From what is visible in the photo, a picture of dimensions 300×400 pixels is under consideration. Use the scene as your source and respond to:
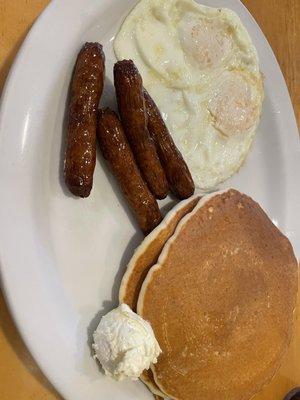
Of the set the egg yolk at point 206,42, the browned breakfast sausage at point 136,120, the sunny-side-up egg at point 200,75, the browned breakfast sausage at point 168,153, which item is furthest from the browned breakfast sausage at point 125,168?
the egg yolk at point 206,42

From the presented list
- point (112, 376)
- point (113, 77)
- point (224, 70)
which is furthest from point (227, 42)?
point (112, 376)

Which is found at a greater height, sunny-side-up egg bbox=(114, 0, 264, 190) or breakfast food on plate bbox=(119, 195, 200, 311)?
sunny-side-up egg bbox=(114, 0, 264, 190)

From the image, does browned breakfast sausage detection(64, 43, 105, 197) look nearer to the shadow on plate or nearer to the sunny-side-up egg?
the sunny-side-up egg

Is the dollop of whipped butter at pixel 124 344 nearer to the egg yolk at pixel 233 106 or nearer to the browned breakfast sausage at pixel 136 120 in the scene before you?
the browned breakfast sausage at pixel 136 120

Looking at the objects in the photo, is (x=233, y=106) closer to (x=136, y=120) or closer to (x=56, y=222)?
(x=136, y=120)

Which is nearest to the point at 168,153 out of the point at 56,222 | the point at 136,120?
the point at 136,120

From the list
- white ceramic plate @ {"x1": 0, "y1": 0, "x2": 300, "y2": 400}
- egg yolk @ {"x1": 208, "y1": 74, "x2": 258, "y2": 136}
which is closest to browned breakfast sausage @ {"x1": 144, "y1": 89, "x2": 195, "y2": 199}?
white ceramic plate @ {"x1": 0, "y1": 0, "x2": 300, "y2": 400}
